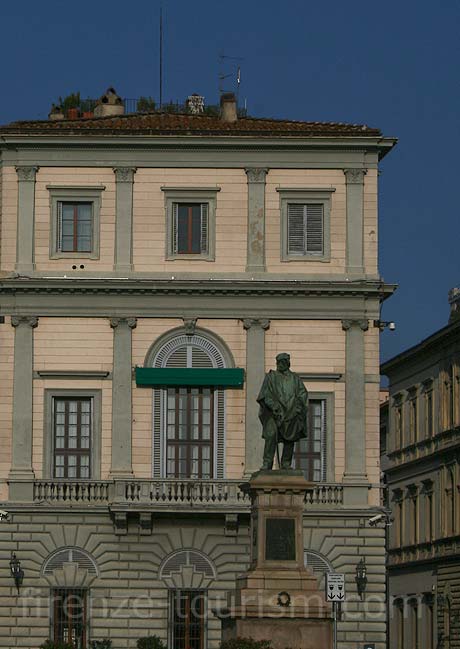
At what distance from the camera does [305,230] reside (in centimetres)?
5506

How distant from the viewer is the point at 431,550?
247ft

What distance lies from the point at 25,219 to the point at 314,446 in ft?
32.0

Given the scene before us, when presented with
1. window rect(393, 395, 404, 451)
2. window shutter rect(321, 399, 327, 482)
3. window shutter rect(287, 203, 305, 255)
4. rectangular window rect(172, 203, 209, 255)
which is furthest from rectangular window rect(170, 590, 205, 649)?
window rect(393, 395, 404, 451)

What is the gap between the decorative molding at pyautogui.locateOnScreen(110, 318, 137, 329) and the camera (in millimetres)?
54125

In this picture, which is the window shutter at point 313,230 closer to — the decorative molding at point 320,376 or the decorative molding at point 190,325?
the decorative molding at point 320,376

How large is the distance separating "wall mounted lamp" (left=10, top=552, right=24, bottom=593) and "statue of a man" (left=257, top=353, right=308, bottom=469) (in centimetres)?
1268

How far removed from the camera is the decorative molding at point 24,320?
178 ft

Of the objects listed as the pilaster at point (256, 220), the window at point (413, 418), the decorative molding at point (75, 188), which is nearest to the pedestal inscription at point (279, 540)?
the pilaster at point (256, 220)

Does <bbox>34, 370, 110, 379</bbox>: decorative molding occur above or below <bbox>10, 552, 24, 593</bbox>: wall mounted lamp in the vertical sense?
above

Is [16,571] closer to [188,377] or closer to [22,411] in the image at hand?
[22,411]

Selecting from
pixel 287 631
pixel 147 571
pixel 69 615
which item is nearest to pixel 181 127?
pixel 147 571

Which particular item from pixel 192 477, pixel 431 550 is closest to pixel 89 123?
pixel 192 477

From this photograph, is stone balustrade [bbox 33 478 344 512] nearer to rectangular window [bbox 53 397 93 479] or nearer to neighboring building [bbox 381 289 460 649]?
rectangular window [bbox 53 397 93 479]

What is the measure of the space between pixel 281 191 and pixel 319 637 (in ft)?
57.7
